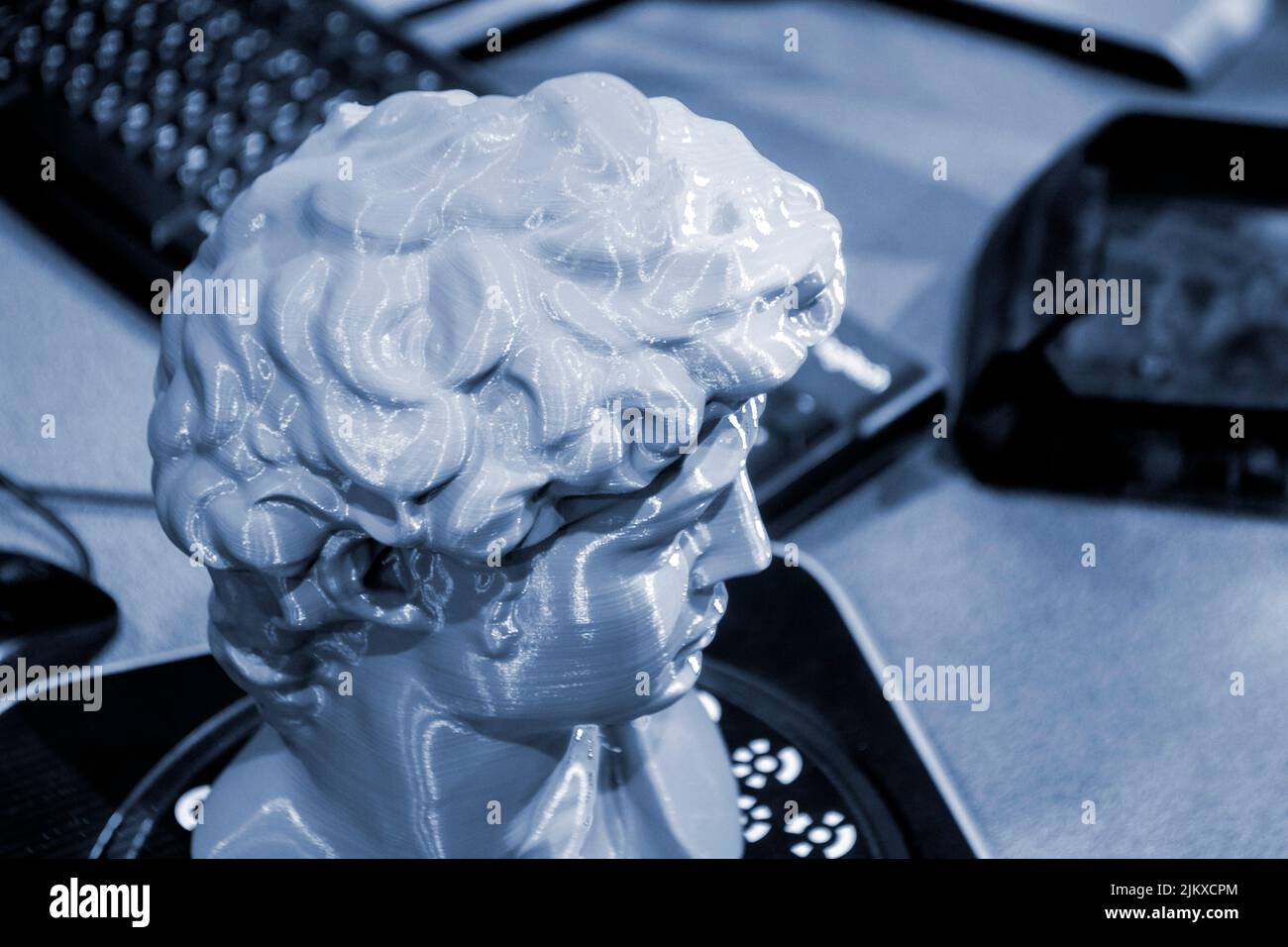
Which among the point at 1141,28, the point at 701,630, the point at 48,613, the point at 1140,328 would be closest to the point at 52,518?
the point at 48,613

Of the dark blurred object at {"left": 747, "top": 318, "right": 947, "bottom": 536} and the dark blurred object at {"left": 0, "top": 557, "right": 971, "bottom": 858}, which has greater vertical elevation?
the dark blurred object at {"left": 747, "top": 318, "right": 947, "bottom": 536}

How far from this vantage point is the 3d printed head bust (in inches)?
13.4

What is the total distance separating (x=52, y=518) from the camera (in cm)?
63

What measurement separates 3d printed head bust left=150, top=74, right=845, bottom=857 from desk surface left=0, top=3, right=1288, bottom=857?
0.20 meters

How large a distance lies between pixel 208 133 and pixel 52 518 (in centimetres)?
24

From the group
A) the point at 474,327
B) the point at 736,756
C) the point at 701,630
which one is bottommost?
the point at 736,756

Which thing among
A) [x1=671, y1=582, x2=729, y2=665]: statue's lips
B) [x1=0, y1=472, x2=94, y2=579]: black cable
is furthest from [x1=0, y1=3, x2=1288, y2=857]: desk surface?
[x1=671, y1=582, x2=729, y2=665]: statue's lips

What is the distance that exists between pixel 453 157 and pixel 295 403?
75 millimetres

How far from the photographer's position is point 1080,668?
1.96 feet

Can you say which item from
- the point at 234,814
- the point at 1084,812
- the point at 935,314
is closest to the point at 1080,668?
the point at 1084,812

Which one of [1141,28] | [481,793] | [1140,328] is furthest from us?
[1141,28]

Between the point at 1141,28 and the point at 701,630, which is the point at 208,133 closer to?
the point at 701,630

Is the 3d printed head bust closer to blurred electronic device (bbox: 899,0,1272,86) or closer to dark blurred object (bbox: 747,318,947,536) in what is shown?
dark blurred object (bbox: 747,318,947,536)
